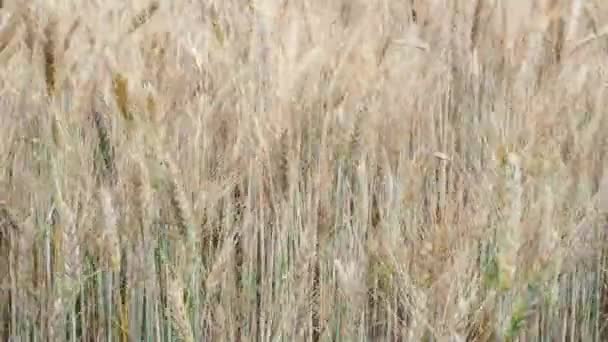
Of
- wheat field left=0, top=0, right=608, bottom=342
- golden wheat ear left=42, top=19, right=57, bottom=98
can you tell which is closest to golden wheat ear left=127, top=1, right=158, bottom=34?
wheat field left=0, top=0, right=608, bottom=342

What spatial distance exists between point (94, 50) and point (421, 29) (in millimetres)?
545

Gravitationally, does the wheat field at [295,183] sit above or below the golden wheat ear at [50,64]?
below

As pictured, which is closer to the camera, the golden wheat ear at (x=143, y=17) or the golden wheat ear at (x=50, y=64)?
the golden wheat ear at (x=50, y=64)

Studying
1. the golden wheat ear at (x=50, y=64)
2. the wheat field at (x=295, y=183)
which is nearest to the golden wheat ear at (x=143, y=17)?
the wheat field at (x=295, y=183)

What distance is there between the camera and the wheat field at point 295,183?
1094 millimetres

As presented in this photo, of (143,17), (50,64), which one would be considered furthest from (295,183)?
(143,17)

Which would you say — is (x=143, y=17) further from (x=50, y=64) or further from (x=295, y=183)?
(x=295, y=183)

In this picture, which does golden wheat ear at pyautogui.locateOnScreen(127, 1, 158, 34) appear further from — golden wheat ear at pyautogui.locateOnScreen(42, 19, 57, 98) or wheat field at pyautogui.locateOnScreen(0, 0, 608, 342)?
golden wheat ear at pyautogui.locateOnScreen(42, 19, 57, 98)

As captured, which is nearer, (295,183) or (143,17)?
(295,183)

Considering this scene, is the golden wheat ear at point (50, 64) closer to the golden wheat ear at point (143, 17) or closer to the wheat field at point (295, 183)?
the wheat field at point (295, 183)

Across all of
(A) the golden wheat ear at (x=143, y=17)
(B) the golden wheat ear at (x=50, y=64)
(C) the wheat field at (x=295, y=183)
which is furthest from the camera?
(A) the golden wheat ear at (x=143, y=17)

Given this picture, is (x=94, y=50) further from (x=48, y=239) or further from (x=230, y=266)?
(x=230, y=266)

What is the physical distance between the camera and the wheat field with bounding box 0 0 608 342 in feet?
3.59

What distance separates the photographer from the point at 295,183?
1.21 m
